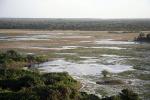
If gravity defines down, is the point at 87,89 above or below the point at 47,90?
below

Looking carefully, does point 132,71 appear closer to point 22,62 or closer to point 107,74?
point 107,74

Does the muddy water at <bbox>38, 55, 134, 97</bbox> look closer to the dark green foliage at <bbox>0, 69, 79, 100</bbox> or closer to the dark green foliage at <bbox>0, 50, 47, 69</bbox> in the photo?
the dark green foliage at <bbox>0, 50, 47, 69</bbox>

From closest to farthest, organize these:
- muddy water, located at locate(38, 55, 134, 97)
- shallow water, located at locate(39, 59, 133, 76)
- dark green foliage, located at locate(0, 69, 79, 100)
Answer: dark green foliage, located at locate(0, 69, 79, 100) → muddy water, located at locate(38, 55, 134, 97) → shallow water, located at locate(39, 59, 133, 76)

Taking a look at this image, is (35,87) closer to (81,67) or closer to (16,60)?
(81,67)

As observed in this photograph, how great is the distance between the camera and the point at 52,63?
135 feet

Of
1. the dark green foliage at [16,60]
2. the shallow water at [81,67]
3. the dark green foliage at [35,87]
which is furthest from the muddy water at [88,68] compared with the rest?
the dark green foliage at [35,87]

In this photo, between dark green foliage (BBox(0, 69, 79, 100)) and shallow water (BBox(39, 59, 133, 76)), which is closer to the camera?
dark green foliage (BBox(0, 69, 79, 100))

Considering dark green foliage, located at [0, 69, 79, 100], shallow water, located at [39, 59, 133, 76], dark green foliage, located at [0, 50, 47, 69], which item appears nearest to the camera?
dark green foliage, located at [0, 69, 79, 100]

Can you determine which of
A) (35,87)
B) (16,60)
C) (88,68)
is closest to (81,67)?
(88,68)

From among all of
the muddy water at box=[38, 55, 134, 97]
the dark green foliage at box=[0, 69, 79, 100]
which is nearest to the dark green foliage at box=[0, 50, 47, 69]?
the muddy water at box=[38, 55, 134, 97]

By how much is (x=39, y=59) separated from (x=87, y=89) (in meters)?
15.6

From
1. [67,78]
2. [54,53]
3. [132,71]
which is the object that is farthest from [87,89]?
[54,53]

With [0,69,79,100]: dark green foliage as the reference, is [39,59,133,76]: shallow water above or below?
below

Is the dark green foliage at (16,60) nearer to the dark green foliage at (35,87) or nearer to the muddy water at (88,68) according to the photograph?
the muddy water at (88,68)
